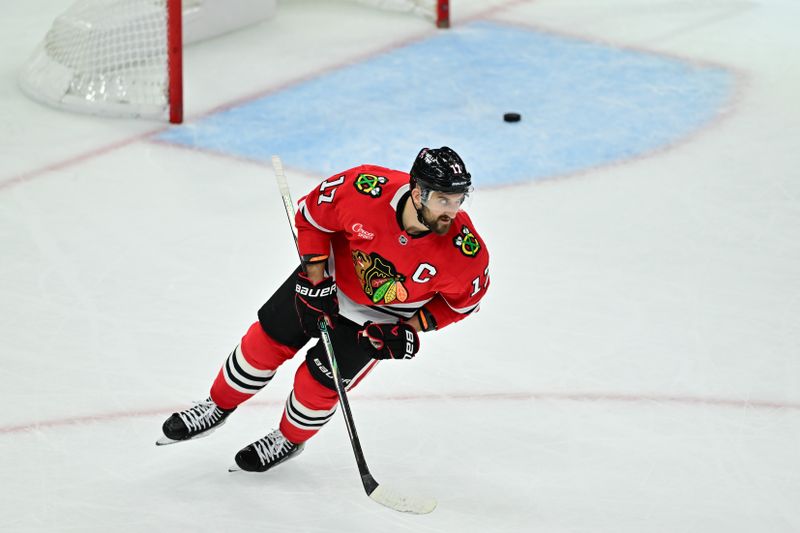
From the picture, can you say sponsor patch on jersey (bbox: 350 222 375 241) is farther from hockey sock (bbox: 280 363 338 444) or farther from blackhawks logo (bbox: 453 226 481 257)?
hockey sock (bbox: 280 363 338 444)

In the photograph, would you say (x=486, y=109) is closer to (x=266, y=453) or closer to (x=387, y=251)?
(x=266, y=453)

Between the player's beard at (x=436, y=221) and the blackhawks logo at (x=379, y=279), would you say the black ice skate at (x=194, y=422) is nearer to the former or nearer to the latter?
the blackhawks logo at (x=379, y=279)

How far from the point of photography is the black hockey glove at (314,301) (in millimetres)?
3104

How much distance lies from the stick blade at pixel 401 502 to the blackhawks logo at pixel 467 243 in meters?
0.64

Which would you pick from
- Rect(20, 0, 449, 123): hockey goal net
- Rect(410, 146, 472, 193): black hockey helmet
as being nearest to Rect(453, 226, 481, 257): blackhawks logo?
Rect(410, 146, 472, 193): black hockey helmet

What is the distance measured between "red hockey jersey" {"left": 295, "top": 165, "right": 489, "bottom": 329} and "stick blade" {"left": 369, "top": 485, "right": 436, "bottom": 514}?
1.38 ft

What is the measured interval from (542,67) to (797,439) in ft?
11.2

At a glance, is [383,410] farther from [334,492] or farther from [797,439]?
[797,439]

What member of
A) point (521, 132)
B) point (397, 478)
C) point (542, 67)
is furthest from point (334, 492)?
point (542, 67)

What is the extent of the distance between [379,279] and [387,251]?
0.30 feet

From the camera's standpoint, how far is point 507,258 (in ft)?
15.7

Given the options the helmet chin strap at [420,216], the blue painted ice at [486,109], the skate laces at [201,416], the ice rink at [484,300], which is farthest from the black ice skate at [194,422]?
the blue painted ice at [486,109]

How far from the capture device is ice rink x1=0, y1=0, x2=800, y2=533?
3445 millimetres

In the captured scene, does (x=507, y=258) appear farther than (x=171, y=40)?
No
